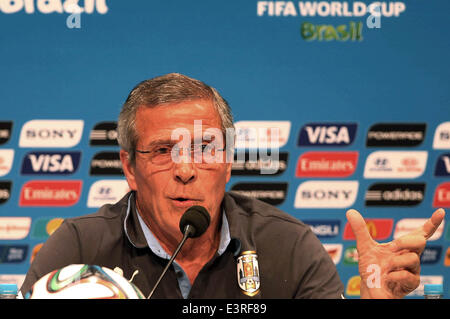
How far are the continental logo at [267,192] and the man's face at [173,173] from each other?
172cm

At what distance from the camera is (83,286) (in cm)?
123

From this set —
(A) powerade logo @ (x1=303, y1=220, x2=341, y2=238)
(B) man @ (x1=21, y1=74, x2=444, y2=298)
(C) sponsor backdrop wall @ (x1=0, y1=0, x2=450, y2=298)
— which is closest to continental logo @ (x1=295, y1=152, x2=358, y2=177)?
(C) sponsor backdrop wall @ (x1=0, y1=0, x2=450, y2=298)

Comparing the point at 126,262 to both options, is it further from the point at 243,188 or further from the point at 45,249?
the point at 243,188

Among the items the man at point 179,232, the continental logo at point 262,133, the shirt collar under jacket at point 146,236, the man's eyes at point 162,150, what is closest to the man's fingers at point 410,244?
the man at point 179,232

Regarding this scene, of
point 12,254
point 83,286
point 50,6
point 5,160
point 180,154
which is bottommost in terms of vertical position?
point 12,254

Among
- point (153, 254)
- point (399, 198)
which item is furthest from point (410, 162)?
point (153, 254)

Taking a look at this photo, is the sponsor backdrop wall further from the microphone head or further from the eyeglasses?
the microphone head

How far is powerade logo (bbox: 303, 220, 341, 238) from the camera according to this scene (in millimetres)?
3725

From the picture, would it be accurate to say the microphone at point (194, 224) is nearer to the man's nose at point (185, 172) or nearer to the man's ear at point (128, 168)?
the man's nose at point (185, 172)

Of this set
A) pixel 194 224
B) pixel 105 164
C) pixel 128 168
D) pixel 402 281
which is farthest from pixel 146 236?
pixel 105 164

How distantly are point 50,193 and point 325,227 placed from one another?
1.64 metres

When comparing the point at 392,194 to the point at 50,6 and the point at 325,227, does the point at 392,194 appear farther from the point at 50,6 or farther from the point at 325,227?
the point at 50,6

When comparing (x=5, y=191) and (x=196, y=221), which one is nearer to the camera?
(x=196, y=221)

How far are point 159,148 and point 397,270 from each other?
80cm
